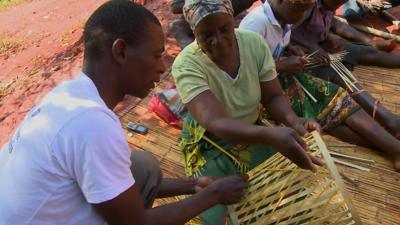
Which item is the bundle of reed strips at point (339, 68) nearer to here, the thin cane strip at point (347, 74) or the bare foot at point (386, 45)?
the thin cane strip at point (347, 74)

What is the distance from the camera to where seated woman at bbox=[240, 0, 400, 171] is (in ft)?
6.98

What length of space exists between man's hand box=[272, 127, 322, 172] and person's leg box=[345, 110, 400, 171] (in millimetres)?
1016

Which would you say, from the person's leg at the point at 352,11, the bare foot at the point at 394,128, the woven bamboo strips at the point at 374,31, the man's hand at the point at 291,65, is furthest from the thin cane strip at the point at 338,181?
the person's leg at the point at 352,11

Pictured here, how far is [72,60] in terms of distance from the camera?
3.91 meters

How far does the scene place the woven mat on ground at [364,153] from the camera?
1897 mm

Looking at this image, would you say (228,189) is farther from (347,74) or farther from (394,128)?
(347,74)

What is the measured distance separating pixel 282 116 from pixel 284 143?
0.58 metres

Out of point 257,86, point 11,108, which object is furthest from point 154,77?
point 11,108

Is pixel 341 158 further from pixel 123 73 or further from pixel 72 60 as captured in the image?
pixel 72 60

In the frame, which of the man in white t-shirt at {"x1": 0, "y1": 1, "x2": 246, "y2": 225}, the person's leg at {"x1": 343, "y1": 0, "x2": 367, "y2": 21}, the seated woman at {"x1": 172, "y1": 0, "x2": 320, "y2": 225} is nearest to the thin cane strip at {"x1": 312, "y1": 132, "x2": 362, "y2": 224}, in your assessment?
the seated woman at {"x1": 172, "y1": 0, "x2": 320, "y2": 225}

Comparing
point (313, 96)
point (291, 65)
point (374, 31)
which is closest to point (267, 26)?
point (291, 65)

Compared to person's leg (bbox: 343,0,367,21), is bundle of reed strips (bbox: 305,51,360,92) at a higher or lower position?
higher

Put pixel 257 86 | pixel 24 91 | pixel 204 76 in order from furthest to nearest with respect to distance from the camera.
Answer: pixel 24 91
pixel 257 86
pixel 204 76

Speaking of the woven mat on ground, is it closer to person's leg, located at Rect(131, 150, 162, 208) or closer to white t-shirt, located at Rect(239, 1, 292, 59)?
person's leg, located at Rect(131, 150, 162, 208)
